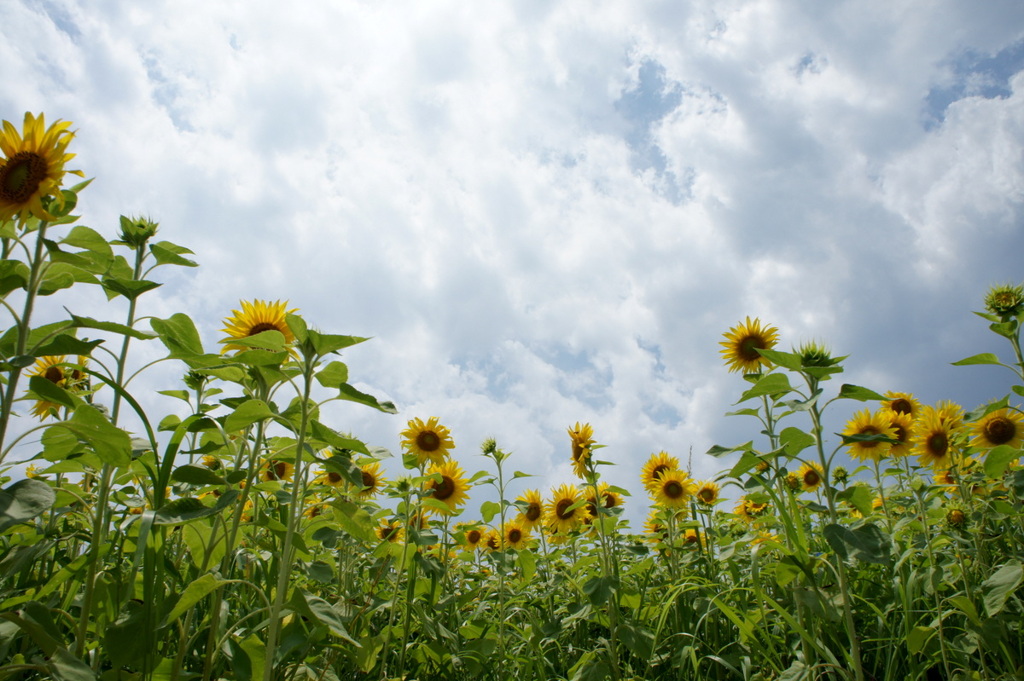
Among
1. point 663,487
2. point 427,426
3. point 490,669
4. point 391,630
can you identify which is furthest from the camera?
point 663,487

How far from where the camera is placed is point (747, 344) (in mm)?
4051

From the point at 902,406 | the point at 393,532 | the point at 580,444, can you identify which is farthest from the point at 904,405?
the point at 393,532

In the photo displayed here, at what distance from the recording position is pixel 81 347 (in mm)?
1587

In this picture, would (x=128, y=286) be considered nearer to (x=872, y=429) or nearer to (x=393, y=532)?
(x=393, y=532)

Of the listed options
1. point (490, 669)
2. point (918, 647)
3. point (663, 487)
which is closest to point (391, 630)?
point (490, 669)

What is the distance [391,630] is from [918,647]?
1.99m

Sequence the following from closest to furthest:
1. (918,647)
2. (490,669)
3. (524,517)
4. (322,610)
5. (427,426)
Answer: (322,610), (918,647), (490,669), (427,426), (524,517)

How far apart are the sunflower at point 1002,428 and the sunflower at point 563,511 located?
2.83 metres

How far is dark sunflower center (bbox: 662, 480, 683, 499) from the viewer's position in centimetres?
493

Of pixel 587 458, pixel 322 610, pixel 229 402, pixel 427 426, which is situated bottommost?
pixel 322 610

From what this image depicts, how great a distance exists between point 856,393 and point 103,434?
229cm

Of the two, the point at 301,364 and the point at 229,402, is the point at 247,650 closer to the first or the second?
the point at 229,402

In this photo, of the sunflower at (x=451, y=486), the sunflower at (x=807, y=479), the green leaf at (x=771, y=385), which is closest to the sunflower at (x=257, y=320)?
the green leaf at (x=771, y=385)

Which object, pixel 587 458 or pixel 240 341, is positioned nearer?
pixel 240 341
